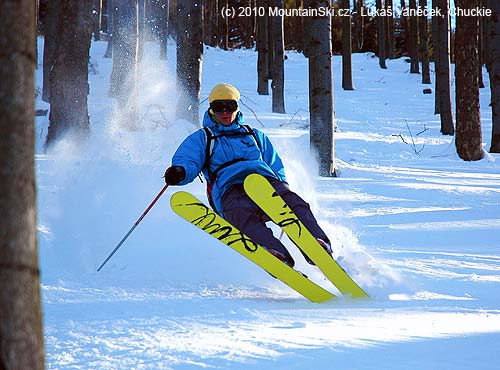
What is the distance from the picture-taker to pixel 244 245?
4688 millimetres

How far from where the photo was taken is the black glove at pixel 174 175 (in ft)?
16.6

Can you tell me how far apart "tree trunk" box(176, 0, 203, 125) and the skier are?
7114 millimetres

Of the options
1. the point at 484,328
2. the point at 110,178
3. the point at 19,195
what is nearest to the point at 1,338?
the point at 19,195

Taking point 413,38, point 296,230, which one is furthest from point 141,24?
point 413,38

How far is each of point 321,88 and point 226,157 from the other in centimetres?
459

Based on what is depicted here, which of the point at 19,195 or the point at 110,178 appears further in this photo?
the point at 110,178

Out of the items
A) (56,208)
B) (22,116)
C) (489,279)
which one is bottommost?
(489,279)

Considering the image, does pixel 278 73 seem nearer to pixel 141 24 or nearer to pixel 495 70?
pixel 141 24

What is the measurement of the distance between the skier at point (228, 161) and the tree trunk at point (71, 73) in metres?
5.26

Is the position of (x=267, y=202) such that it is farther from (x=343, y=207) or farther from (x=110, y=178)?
(x=343, y=207)

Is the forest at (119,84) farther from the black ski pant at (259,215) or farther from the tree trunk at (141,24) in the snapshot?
the black ski pant at (259,215)

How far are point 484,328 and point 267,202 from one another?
193cm

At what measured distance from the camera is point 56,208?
6281 millimetres

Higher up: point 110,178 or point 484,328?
point 110,178
